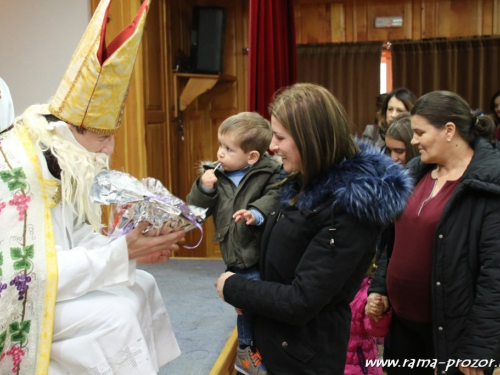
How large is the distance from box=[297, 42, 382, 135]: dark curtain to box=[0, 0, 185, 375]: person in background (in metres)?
3.58

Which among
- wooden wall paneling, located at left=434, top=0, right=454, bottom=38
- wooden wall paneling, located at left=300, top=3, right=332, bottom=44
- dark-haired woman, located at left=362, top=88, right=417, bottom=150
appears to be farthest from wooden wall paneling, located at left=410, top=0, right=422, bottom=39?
dark-haired woman, located at left=362, top=88, right=417, bottom=150

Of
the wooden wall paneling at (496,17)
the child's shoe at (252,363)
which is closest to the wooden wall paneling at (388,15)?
the wooden wall paneling at (496,17)

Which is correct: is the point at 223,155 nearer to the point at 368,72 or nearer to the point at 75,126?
the point at 75,126

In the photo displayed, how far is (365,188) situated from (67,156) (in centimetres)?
74

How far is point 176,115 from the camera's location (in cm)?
458

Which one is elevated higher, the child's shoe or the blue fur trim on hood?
the blue fur trim on hood

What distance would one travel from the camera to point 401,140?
2326mm

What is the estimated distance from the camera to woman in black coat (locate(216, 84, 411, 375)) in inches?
49.6

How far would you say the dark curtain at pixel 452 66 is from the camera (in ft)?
14.9

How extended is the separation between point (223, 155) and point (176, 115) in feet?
8.96

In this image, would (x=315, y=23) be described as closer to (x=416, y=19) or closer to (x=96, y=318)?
(x=416, y=19)

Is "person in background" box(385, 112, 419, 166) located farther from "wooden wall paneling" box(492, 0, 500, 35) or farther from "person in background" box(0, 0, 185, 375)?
"wooden wall paneling" box(492, 0, 500, 35)

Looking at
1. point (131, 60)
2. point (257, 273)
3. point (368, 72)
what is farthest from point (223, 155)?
point (368, 72)

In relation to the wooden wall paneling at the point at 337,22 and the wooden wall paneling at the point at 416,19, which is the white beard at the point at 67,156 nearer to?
the wooden wall paneling at the point at 337,22
